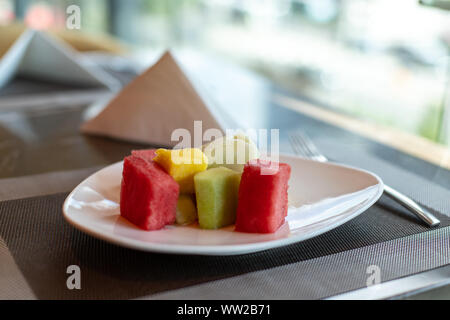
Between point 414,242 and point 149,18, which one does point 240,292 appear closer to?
point 414,242

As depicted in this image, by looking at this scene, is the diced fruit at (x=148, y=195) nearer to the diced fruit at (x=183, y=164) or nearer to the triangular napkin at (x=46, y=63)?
the diced fruit at (x=183, y=164)

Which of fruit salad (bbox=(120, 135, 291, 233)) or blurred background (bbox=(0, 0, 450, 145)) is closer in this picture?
fruit salad (bbox=(120, 135, 291, 233))

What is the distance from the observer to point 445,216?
2.14 ft

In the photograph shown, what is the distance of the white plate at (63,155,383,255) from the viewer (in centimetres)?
49

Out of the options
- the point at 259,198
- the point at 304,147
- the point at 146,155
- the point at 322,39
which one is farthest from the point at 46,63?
the point at 322,39

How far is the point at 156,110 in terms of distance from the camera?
97cm

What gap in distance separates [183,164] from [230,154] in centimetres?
8

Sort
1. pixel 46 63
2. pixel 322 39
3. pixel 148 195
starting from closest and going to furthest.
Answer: pixel 148 195 < pixel 46 63 < pixel 322 39

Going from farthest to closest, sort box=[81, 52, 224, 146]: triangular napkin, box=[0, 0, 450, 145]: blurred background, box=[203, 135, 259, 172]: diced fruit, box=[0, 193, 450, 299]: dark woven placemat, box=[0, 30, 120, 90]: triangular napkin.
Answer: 1. box=[0, 0, 450, 145]: blurred background
2. box=[0, 30, 120, 90]: triangular napkin
3. box=[81, 52, 224, 146]: triangular napkin
4. box=[203, 135, 259, 172]: diced fruit
5. box=[0, 193, 450, 299]: dark woven placemat

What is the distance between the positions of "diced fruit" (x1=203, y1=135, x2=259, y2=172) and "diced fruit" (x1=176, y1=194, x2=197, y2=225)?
0.06m

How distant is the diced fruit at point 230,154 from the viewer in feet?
1.98

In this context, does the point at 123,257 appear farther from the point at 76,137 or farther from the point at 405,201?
the point at 76,137

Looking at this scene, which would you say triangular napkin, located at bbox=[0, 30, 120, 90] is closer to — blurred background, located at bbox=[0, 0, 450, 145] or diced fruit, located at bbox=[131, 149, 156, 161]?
blurred background, located at bbox=[0, 0, 450, 145]

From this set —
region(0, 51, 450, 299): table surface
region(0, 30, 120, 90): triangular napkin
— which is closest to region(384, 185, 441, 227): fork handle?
region(0, 51, 450, 299): table surface
